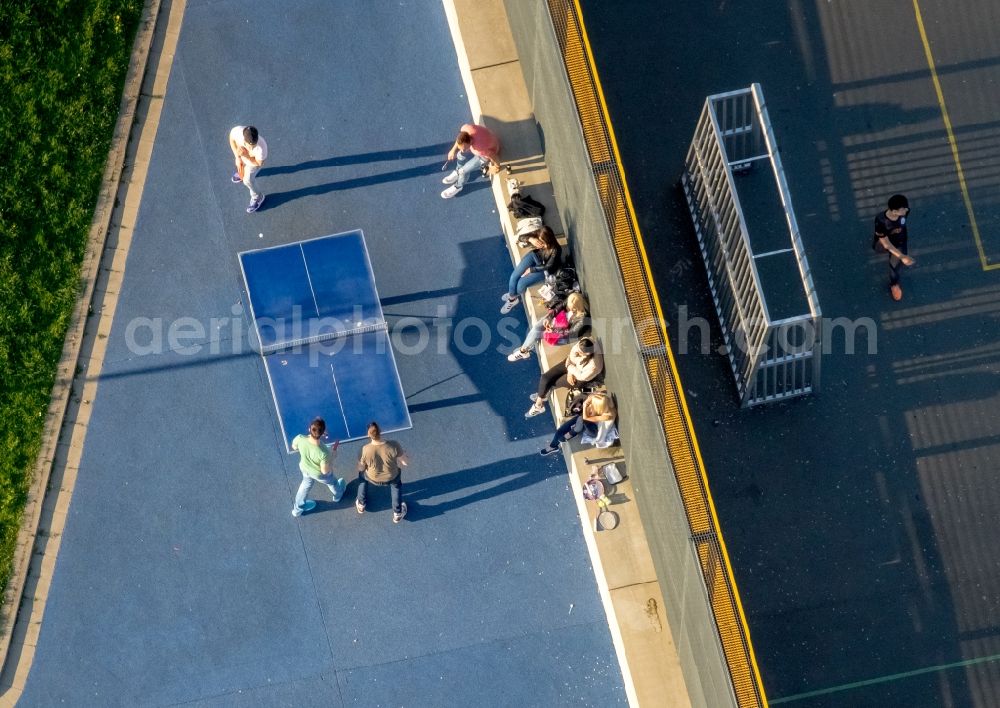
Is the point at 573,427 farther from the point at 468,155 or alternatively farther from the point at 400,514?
the point at 468,155

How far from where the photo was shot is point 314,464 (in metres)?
15.5

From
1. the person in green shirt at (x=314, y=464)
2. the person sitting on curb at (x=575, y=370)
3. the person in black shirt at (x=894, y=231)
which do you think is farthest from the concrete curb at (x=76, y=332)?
the person in black shirt at (x=894, y=231)

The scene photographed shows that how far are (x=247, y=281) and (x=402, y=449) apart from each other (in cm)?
311

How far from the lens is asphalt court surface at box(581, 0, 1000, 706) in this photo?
53.9 feet

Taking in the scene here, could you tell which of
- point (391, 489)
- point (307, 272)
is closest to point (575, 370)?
point (391, 489)

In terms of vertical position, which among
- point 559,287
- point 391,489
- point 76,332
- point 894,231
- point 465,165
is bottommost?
point 391,489

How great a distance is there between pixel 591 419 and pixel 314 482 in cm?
374

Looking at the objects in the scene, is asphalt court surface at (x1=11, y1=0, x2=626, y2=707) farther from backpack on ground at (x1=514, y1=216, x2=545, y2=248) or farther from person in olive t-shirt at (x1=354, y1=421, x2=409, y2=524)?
backpack on ground at (x1=514, y1=216, x2=545, y2=248)

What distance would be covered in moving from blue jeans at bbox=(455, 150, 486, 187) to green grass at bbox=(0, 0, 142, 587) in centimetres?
475

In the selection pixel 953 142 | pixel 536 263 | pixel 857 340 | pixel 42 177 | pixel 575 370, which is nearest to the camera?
pixel 575 370

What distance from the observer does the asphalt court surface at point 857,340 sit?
1642cm

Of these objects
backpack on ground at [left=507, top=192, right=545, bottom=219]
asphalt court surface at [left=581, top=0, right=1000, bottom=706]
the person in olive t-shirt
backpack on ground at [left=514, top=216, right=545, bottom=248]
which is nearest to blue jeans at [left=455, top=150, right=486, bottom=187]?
backpack on ground at [left=507, top=192, right=545, bottom=219]

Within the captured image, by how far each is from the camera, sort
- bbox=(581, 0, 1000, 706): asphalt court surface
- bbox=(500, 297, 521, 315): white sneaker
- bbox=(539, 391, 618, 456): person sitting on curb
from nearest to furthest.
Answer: bbox=(539, 391, 618, 456): person sitting on curb → bbox=(581, 0, 1000, 706): asphalt court surface → bbox=(500, 297, 521, 315): white sneaker

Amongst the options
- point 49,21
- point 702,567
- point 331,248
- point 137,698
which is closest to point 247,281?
point 331,248
